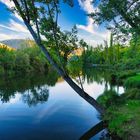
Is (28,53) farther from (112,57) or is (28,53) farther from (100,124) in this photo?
(100,124)

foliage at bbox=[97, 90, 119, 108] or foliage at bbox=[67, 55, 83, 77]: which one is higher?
foliage at bbox=[67, 55, 83, 77]

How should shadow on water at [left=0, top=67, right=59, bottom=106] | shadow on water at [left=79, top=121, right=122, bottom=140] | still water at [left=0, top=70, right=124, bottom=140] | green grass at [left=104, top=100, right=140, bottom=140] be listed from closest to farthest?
green grass at [left=104, top=100, right=140, bottom=140] < shadow on water at [left=79, top=121, right=122, bottom=140] < still water at [left=0, top=70, right=124, bottom=140] < shadow on water at [left=0, top=67, right=59, bottom=106]

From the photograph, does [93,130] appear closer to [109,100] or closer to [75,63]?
[75,63]

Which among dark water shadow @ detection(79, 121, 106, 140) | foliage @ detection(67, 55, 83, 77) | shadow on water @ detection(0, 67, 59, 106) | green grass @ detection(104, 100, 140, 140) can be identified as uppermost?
foliage @ detection(67, 55, 83, 77)

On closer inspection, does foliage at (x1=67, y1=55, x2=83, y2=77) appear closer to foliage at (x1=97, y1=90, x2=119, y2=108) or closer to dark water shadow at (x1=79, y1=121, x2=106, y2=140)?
dark water shadow at (x1=79, y1=121, x2=106, y2=140)

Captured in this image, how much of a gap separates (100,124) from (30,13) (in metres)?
9.26

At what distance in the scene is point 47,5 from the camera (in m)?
18.3

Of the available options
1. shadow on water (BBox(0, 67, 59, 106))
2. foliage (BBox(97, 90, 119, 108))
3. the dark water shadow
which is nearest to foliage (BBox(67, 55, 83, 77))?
the dark water shadow

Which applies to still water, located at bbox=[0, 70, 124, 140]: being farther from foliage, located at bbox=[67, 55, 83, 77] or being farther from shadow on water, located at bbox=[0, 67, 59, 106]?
foliage, located at bbox=[67, 55, 83, 77]

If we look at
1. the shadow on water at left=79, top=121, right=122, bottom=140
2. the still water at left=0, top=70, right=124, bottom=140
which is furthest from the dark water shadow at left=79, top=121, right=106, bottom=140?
the still water at left=0, top=70, right=124, bottom=140

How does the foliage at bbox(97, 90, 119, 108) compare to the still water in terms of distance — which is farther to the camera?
the foliage at bbox(97, 90, 119, 108)

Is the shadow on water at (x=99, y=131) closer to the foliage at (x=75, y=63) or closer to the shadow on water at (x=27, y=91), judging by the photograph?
the foliage at (x=75, y=63)

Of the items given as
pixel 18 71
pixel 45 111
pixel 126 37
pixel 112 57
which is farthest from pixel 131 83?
pixel 112 57

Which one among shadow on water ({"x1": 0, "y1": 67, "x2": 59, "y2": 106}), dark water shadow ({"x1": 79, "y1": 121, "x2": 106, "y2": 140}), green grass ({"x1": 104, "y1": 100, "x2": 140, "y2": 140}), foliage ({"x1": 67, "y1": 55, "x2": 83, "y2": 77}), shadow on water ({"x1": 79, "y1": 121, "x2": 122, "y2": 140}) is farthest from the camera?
shadow on water ({"x1": 0, "y1": 67, "x2": 59, "y2": 106})
